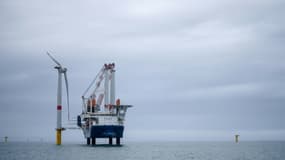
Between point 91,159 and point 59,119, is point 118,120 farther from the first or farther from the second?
point 91,159

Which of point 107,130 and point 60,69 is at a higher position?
point 60,69

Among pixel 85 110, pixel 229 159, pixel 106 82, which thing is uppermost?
pixel 106 82

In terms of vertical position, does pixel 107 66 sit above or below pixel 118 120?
above

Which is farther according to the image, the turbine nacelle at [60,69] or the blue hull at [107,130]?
the turbine nacelle at [60,69]

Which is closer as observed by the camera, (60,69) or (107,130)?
(107,130)

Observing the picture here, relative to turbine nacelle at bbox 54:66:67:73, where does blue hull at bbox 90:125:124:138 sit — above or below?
below

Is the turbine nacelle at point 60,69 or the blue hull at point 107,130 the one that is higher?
the turbine nacelle at point 60,69

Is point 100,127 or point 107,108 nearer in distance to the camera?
point 100,127

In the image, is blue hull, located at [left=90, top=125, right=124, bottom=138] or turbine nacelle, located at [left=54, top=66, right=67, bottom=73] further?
turbine nacelle, located at [left=54, top=66, right=67, bottom=73]

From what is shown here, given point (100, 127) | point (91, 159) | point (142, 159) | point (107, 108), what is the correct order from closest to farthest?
point (91, 159) → point (142, 159) → point (100, 127) → point (107, 108)

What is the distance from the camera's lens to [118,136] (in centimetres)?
12425

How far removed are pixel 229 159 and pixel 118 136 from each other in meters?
42.1

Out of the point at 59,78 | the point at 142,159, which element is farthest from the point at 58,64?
the point at 142,159

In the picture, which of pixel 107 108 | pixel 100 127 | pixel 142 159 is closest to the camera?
pixel 142 159
